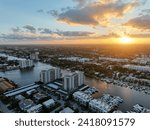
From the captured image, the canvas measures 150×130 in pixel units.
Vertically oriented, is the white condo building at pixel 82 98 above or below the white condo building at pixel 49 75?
below

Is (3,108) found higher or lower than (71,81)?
lower

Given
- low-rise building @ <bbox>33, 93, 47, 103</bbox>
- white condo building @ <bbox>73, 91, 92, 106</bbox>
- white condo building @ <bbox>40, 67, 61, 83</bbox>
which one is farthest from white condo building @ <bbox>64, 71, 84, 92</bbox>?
white condo building @ <bbox>40, 67, 61, 83</bbox>

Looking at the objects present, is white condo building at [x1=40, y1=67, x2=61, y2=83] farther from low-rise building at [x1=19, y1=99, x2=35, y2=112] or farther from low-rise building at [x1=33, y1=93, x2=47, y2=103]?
low-rise building at [x1=19, y1=99, x2=35, y2=112]

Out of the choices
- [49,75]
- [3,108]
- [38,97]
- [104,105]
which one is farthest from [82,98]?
[49,75]

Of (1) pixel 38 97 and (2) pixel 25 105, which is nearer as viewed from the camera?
(2) pixel 25 105

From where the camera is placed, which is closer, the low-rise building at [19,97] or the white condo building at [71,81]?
the low-rise building at [19,97]

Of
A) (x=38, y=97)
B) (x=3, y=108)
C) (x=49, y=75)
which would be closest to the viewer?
(x=3, y=108)

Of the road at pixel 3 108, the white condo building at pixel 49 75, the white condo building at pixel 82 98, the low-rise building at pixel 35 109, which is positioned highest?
the white condo building at pixel 49 75

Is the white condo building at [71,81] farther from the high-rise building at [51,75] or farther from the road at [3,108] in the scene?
the road at [3,108]

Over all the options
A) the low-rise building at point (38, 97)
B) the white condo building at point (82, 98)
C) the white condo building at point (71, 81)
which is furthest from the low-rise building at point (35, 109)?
the white condo building at point (71, 81)

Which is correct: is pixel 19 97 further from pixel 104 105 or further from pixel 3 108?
pixel 104 105

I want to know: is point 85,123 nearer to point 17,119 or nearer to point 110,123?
point 110,123

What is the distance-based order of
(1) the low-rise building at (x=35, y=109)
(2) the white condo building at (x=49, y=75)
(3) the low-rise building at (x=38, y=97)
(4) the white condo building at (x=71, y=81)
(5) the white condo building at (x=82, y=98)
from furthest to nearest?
(2) the white condo building at (x=49, y=75) < (4) the white condo building at (x=71, y=81) < (3) the low-rise building at (x=38, y=97) < (5) the white condo building at (x=82, y=98) < (1) the low-rise building at (x=35, y=109)
